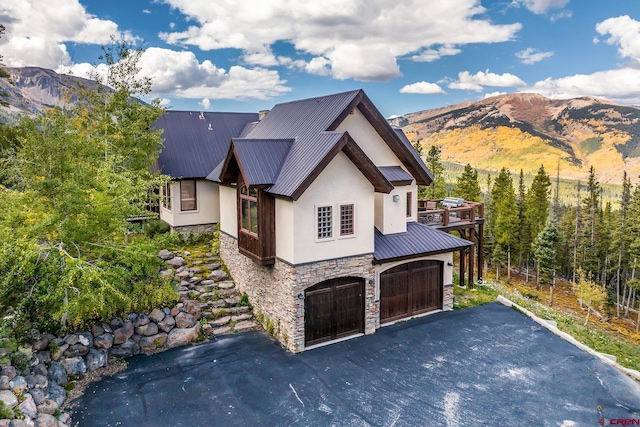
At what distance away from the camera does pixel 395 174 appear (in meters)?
15.9

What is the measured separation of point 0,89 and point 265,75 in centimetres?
1815

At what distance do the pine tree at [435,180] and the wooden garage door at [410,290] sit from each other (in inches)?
796

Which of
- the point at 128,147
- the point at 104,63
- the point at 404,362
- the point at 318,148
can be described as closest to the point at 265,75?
the point at 104,63

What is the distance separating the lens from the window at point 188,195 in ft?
65.0

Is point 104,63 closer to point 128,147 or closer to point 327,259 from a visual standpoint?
point 128,147

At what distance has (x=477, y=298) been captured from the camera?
17.8m

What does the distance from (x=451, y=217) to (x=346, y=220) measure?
9311 millimetres

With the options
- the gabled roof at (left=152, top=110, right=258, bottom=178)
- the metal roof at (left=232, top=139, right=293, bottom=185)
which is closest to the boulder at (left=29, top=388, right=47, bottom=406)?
the metal roof at (left=232, top=139, right=293, bottom=185)

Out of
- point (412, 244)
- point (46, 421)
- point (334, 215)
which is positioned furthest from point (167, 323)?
point (412, 244)

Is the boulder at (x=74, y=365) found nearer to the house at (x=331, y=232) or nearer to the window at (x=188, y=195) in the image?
the house at (x=331, y=232)

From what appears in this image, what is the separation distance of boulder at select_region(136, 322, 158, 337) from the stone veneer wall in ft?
11.5

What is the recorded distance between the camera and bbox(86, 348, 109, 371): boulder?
37.2 feet

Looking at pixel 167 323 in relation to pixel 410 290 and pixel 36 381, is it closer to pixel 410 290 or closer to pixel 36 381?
pixel 36 381

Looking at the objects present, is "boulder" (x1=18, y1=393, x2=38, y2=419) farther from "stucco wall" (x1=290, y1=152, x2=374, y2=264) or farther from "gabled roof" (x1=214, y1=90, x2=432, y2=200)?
"gabled roof" (x1=214, y1=90, x2=432, y2=200)
